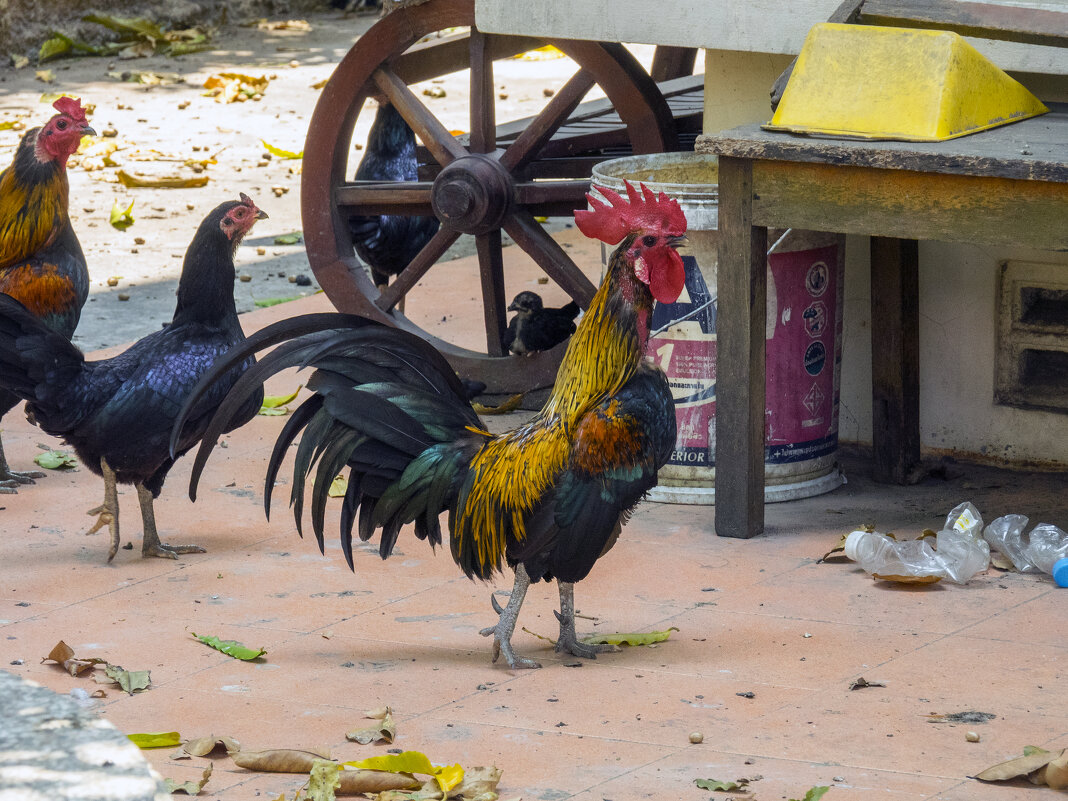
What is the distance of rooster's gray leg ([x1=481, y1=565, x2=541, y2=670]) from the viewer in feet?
13.1

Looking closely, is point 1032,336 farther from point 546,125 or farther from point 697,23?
point 546,125

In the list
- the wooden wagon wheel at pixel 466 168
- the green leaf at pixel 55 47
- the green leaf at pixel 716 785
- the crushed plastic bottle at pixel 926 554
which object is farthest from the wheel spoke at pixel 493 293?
the green leaf at pixel 55 47

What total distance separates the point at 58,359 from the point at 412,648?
5.00 feet

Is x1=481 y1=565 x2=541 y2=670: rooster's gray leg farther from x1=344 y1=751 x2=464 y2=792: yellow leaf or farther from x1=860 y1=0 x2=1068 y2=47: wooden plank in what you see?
x1=860 y1=0 x2=1068 y2=47: wooden plank

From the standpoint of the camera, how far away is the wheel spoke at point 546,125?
611 centimetres

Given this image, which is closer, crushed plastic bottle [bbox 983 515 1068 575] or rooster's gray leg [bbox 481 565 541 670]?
rooster's gray leg [bbox 481 565 541 670]

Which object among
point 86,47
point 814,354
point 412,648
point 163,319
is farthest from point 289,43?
point 412,648

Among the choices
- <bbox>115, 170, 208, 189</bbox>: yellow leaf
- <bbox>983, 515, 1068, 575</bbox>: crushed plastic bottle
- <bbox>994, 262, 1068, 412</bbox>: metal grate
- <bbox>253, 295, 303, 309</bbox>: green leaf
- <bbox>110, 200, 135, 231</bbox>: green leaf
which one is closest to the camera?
<bbox>983, 515, 1068, 575</bbox>: crushed plastic bottle

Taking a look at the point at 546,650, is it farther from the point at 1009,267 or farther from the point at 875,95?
the point at 1009,267

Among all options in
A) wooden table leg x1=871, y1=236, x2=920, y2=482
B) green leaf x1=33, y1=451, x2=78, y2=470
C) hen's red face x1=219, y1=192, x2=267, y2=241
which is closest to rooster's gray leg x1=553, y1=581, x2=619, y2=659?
hen's red face x1=219, y1=192, x2=267, y2=241

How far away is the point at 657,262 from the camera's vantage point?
389 centimetres

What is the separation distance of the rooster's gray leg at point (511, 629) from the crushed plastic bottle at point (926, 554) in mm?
1239

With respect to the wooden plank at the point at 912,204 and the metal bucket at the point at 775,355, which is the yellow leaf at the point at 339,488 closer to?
the metal bucket at the point at 775,355

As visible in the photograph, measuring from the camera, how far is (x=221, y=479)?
5746 mm
